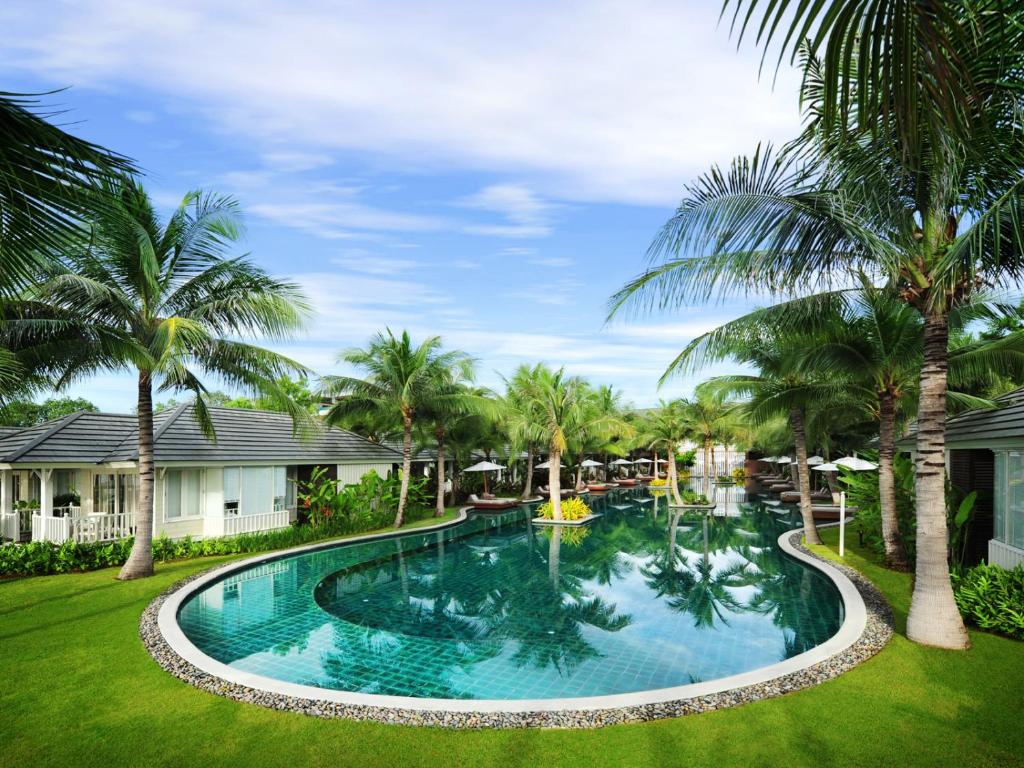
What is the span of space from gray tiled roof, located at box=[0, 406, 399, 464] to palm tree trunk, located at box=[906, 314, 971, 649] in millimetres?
14701

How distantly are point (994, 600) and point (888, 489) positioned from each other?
196 inches

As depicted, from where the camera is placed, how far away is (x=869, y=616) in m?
9.80

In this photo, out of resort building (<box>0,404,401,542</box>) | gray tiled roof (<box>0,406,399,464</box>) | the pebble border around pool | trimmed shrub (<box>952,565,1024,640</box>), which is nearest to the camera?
the pebble border around pool

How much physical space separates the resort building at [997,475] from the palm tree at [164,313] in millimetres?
13637

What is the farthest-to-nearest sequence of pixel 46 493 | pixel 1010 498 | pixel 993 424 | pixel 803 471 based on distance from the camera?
pixel 803 471, pixel 46 493, pixel 993 424, pixel 1010 498

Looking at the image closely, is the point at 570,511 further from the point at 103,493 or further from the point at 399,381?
the point at 103,493

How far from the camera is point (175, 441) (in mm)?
17922

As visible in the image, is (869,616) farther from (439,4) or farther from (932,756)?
(439,4)

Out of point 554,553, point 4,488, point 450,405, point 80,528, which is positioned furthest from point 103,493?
point 554,553

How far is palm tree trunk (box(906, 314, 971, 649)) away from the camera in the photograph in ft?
26.9

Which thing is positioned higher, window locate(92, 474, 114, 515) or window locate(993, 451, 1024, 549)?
window locate(993, 451, 1024, 549)

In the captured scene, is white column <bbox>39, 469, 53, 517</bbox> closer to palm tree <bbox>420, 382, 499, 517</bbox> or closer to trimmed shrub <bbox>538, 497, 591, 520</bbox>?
palm tree <bbox>420, 382, 499, 517</bbox>

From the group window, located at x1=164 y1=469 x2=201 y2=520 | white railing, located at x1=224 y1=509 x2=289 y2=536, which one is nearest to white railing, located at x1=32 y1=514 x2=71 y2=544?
window, located at x1=164 y1=469 x2=201 y2=520

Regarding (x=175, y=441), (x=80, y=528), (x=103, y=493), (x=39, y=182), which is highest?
(x=39, y=182)
